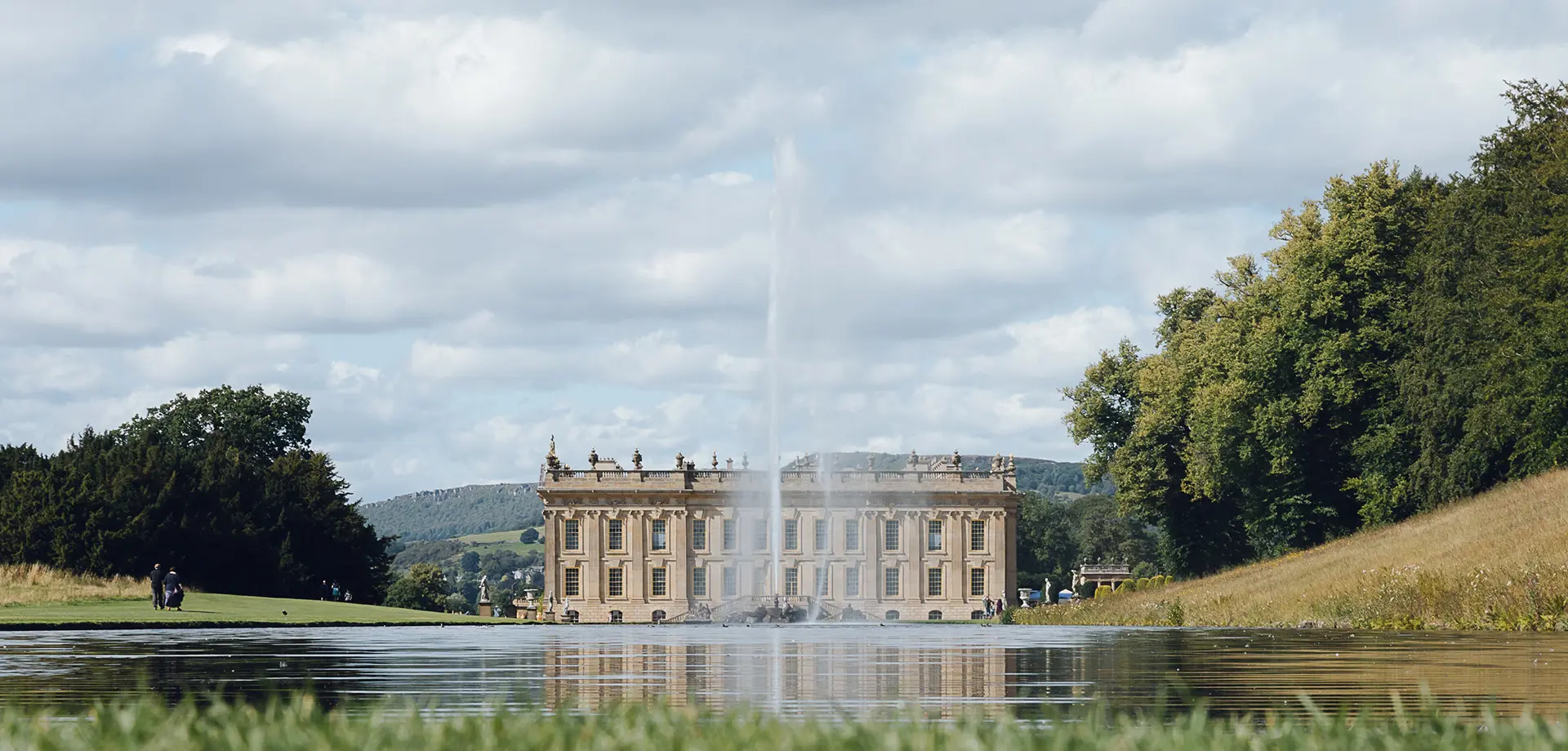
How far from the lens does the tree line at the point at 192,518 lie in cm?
6788

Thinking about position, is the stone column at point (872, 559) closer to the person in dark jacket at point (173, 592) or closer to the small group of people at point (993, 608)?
the small group of people at point (993, 608)

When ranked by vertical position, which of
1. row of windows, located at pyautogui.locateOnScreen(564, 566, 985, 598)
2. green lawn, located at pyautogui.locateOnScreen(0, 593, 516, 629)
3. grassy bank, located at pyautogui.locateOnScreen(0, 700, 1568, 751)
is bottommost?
row of windows, located at pyautogui.locateOnScreen(564, 566, 985, 598)

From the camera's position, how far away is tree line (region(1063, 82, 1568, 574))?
158 feet

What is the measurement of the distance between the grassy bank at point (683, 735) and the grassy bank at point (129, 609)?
86.1 ft

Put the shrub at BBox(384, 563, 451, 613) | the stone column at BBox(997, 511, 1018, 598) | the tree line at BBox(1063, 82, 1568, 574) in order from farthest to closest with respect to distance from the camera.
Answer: the shrub at BBox(384, 563, 451, 613), the stone column at BBox(997, 511, 1018, 598), the tree line at BBox(1063, 82, 1568, 574)

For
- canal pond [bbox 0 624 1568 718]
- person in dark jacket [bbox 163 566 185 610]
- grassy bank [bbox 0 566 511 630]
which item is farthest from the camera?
person in dark jacket [bbox 163 566 185 610]

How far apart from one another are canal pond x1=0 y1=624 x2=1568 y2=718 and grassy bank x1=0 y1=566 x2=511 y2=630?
939cm

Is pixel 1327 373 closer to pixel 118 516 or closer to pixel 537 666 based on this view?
pixel 118 516

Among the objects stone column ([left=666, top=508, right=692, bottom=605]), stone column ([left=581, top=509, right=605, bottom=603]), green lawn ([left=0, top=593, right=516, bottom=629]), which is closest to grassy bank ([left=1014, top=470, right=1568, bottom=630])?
green lawn ([left=0, top=593, right=516, bottom=629])

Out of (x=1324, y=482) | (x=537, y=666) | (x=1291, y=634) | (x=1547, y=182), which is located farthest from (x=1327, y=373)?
(x=537, y=666)

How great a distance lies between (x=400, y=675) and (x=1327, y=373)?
5059 cm

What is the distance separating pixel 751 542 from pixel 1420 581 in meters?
95.0

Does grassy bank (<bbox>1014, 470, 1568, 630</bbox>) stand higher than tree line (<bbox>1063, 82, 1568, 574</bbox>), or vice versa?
tree line (<bbox>1063, 82, 1568, 574</bbox>)

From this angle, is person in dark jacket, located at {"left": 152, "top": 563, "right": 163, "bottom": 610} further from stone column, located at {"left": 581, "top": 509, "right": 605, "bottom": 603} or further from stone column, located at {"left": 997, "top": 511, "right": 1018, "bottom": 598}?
stone column, located at {"left": 997, "top": 511, "right": 1018, "bottom": 598}
